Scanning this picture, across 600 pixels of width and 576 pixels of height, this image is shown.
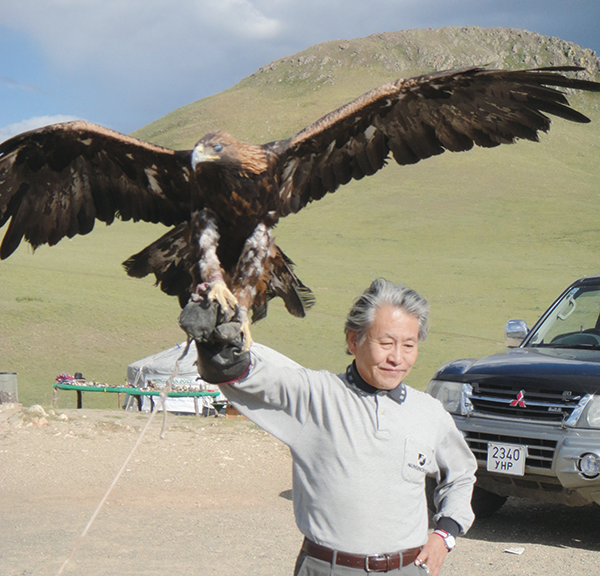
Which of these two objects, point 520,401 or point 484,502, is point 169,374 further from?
point 520,401

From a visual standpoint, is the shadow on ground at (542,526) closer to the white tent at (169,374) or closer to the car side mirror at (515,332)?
the car side mirror at (515,332)

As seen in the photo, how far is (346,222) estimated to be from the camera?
59.3m

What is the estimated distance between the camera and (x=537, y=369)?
499 centimetres

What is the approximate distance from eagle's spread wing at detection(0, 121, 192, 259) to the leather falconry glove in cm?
256

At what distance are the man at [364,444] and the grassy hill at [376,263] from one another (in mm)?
18440

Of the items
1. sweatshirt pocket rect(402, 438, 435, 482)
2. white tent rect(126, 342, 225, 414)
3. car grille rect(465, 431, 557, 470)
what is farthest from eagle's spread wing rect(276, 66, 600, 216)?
white tent rect(126, 342, 225, 414)

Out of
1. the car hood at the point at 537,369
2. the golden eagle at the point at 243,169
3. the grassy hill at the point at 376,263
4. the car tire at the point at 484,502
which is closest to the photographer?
the golden eagle at the point at 243,169

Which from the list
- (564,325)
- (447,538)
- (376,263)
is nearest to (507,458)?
(564,325)

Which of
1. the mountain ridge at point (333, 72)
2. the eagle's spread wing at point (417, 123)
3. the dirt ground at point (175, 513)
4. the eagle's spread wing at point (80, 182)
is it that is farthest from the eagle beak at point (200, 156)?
the mountain ridge at point (333, 72)

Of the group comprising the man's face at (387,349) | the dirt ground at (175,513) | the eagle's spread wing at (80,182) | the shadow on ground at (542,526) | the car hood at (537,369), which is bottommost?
the dirt ground at (175,513)

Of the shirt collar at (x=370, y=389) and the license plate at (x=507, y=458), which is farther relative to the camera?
the license plate at (x=507, y=458)

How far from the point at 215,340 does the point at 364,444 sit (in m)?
0.61

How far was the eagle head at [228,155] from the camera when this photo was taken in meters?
4.09

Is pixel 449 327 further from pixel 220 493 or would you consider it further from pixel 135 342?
pixel 220 493
